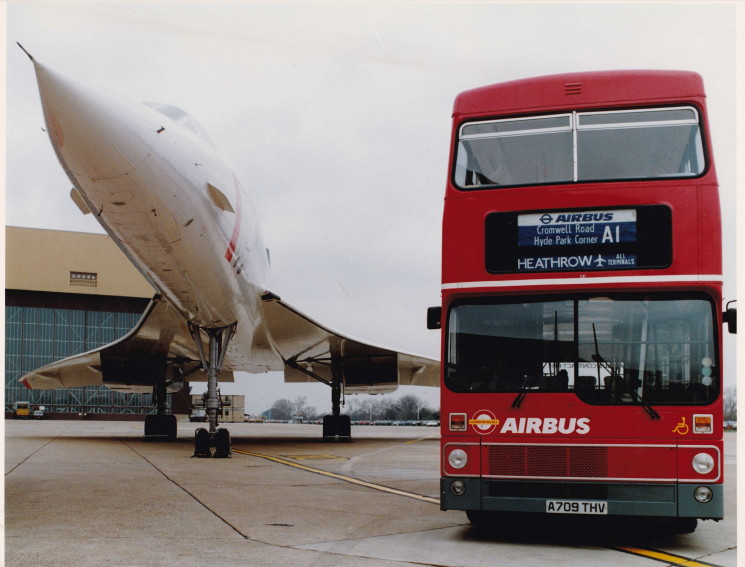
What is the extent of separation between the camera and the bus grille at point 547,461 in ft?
21.3

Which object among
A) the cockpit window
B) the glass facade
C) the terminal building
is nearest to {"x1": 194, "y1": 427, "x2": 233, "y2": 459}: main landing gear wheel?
the cockpit window

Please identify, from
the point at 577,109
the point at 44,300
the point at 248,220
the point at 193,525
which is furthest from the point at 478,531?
the point at 44,300

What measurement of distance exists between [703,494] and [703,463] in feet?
0.77

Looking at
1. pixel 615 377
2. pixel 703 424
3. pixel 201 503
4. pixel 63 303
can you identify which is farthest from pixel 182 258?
pixel 63 303

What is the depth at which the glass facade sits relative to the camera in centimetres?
4644

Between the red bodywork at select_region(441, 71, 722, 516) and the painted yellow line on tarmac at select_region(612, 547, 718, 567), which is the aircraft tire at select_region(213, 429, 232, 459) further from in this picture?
the painted yellow line on tarmac at select_region(612, 547, 718, 567)

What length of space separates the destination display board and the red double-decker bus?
A: 0.01 meters

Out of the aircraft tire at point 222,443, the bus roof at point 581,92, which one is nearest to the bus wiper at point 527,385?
the bus roof at point 581,92

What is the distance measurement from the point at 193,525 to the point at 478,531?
2.56 metres

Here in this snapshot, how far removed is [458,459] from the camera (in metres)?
6.80

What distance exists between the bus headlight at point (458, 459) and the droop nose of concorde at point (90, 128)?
212 inches

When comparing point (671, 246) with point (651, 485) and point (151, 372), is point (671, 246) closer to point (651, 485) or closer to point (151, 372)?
point (651, 485)

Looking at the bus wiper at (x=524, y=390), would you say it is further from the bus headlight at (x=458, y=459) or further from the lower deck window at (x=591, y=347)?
the bus headlight at (x=458, y=459)

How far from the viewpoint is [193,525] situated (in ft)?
23.6
